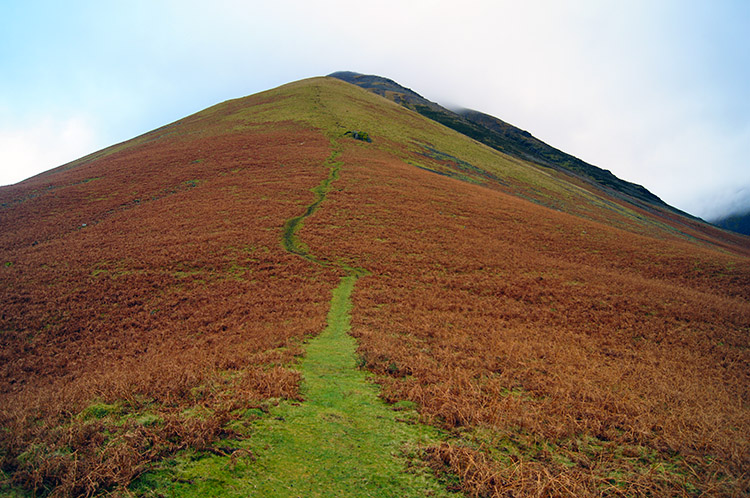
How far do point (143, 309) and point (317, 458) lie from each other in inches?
595

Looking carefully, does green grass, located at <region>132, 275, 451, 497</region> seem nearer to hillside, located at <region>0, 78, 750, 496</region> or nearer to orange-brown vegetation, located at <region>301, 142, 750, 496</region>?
hillside, located at <region>0, 78, 750, 496</region>

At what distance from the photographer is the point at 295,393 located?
748cm

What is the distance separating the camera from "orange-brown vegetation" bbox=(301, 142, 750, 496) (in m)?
5.33

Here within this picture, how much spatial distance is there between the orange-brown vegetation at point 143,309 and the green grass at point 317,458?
16.9 inches

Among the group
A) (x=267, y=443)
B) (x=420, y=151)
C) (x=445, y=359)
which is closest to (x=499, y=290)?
(x=445, y=359)

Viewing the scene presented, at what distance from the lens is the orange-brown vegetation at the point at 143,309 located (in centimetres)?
521

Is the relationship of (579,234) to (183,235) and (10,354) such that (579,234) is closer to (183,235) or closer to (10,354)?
(183,235)

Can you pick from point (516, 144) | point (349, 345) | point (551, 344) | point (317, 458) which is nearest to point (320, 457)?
point (317, 458)

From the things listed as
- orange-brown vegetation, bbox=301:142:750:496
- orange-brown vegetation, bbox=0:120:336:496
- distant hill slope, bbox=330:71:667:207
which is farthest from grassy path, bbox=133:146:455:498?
distant hill slope, bbox=330:71:667:207

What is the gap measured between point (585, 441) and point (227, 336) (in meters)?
12.1

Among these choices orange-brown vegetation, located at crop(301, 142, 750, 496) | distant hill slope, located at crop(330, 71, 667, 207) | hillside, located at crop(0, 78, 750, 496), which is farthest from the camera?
distant hill slope, located at crop(330, 71, 667, 207)

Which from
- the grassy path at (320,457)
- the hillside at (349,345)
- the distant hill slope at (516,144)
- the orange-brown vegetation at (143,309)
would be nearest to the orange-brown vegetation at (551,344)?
the hillside at (349,345)

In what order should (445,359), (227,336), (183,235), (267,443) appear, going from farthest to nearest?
1. (183,235)
2. (227,336)
3. (445,359)
4. (267,443)

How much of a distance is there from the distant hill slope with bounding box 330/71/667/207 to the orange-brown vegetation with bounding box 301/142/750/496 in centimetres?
10237
